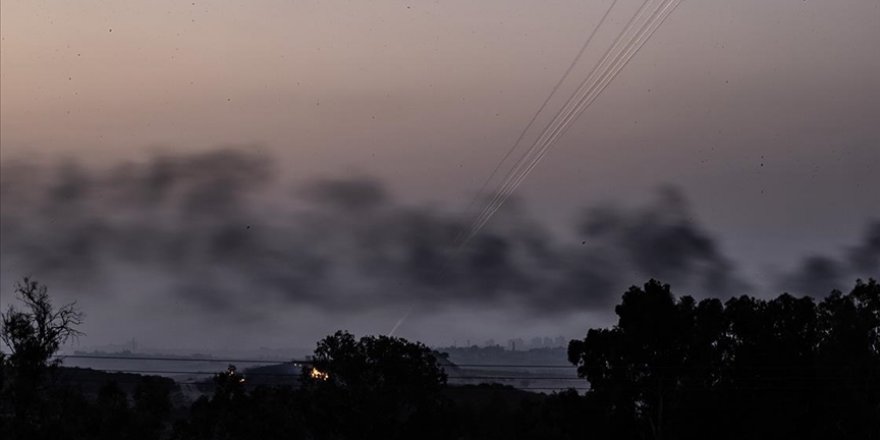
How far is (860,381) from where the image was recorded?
90.7 meters

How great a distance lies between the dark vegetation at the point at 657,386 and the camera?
91812 mm

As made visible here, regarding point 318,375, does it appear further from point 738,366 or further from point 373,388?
point 738,366

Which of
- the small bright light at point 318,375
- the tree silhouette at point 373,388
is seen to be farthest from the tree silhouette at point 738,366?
the small bright light at point 318,375

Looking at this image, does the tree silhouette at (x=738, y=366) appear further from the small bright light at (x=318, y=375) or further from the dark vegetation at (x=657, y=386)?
the small bright light at (x=318, y=375)

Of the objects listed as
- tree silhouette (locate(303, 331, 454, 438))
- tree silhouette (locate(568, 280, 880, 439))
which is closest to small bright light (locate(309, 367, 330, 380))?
tree silhouette (locate(303, 331, 454, 438))

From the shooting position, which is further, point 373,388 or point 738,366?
point 373,388

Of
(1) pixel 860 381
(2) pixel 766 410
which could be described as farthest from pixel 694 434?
(1) pixel 860 381

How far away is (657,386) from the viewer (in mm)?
93688

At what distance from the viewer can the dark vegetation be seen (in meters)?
91.8

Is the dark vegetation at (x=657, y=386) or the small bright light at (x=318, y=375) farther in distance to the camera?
the small bright light at (x=318, y=375)

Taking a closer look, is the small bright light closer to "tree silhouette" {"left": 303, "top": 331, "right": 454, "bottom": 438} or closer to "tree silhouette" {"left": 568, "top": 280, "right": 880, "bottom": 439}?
"tree silhouette" {"left": 303, "top": 331, "right": 454, "bottom": 438}

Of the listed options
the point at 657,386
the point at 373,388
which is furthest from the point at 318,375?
the point at 657,386

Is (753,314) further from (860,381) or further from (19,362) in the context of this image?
(19,362)

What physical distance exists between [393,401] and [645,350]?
78.1 feet
